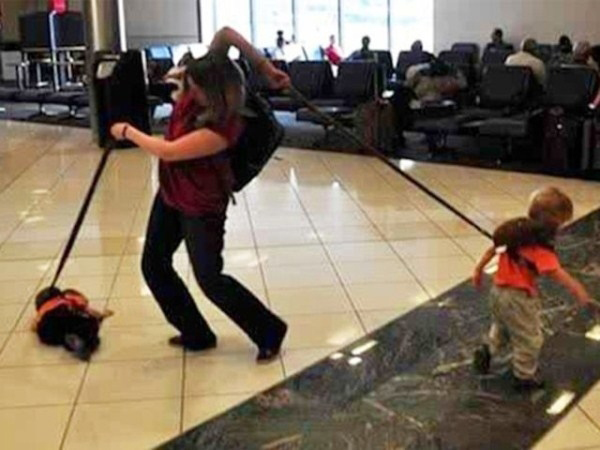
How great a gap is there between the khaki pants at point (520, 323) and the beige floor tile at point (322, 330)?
30.8 inches

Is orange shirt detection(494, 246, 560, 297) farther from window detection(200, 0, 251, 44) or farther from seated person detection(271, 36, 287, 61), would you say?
window detection(200, 0, 251, 44)

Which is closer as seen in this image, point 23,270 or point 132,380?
point 132,380

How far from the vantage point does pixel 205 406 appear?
3.18 metres

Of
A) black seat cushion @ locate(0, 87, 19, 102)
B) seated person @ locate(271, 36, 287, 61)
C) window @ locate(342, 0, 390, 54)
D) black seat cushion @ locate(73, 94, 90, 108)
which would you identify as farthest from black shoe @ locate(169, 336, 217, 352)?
window @ locate(342, 0, 390, 54)

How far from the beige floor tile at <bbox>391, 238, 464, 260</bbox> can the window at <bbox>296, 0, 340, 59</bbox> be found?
11.1 m

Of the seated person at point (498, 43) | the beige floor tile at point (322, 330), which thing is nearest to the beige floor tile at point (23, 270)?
the beige floor tile at point (322, 330)

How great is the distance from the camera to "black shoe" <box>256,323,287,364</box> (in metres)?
3.56

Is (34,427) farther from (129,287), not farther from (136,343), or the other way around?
(129,287)

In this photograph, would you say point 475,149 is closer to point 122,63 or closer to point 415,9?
point 122,63

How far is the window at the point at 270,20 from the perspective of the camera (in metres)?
16.6

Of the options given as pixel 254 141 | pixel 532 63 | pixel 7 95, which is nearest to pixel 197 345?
pixel 254 141

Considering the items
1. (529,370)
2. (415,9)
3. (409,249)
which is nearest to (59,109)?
(415,9)

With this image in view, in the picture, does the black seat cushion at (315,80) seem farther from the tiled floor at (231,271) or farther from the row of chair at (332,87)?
the tiled floor at (231,271)

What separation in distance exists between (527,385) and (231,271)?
206cm
